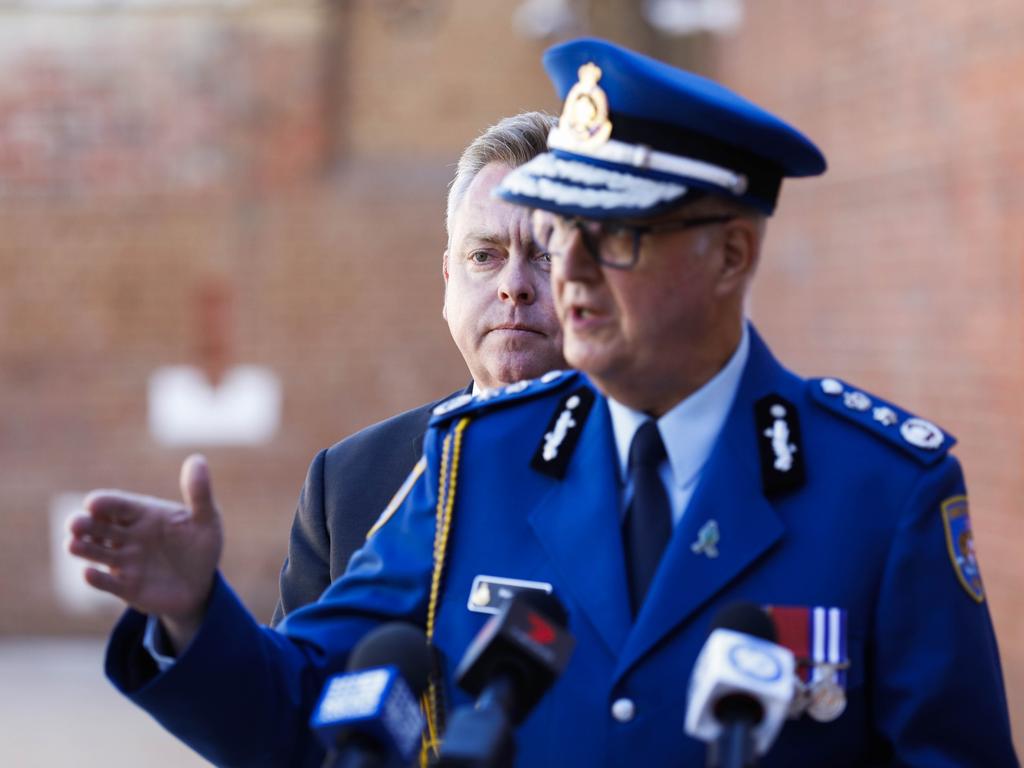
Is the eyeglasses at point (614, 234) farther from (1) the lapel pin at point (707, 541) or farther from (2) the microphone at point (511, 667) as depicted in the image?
(2) the microphone at point (511, 667)

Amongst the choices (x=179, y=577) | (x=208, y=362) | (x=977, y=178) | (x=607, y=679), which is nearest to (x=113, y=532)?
(x=179, y=577)

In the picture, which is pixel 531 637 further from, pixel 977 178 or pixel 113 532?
pixel 977 178

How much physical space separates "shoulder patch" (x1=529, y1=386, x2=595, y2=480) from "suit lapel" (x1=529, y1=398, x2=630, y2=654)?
0.05 feet

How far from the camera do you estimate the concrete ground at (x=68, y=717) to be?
6.80m

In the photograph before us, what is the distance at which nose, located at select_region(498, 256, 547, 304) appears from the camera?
116 inches

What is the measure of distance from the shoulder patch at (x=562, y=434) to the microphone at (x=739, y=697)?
1.97ft

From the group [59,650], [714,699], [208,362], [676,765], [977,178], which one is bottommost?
[59,650]

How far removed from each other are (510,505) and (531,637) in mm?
575

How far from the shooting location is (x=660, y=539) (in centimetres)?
205

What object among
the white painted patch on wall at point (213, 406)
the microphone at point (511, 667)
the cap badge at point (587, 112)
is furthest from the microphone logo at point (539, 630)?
the white painted patch on wall at point (213, 406)

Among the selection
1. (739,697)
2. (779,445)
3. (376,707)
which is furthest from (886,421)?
(376,707)

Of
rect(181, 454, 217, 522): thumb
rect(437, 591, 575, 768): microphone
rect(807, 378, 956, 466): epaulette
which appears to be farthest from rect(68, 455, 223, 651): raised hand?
rect(807, 378, 956, 466): epaulette

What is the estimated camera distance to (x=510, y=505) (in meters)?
2.18

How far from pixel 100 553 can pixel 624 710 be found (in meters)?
0.69
